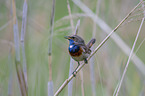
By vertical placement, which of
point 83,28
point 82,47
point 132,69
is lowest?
point 132,69

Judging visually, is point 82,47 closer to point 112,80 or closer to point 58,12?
point 112,80

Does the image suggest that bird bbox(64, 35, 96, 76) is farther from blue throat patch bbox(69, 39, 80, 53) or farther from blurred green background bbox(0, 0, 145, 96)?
blurred green background bbox(0, 0, 145, 96)

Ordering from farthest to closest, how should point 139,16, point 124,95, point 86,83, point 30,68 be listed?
1. point 86,83
2. point 30,68
3. point 124,95
4. point 139,16

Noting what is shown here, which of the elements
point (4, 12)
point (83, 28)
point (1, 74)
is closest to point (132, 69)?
point (83, 28)

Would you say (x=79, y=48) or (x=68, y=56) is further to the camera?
(x=68, y=56)

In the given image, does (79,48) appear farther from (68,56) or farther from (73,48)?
(68,56)

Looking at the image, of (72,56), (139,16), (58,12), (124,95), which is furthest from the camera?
(58,12)

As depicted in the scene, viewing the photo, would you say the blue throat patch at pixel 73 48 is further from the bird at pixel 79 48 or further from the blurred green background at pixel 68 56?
the blurred green background at pixel 68 56

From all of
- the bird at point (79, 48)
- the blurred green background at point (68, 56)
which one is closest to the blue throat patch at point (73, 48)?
the bird at point (79, 48)

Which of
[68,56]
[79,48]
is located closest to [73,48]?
[79,48]

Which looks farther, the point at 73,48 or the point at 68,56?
the point at 68,56

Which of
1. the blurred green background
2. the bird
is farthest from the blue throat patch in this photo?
the blurred green background
